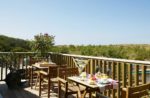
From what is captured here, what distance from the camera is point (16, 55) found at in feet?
30.6

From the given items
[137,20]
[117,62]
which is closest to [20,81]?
[117,62]

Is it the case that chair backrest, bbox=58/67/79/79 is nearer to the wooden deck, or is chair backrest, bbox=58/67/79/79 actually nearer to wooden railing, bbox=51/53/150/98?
wooden railing, bbox=51/53/150/98

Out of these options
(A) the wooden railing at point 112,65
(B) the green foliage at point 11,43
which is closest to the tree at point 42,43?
(A) the wooden railing at point 112,65

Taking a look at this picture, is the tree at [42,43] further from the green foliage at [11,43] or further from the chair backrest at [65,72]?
the green foliage at [11,43]

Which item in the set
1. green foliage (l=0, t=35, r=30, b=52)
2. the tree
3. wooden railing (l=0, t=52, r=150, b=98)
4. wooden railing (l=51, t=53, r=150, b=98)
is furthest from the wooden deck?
green foliage (l=0, t=35, r=30, b=52)

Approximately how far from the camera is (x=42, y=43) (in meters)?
9.03

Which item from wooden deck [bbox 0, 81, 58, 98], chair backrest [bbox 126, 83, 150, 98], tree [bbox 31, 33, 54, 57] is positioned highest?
tree [bbox 31, 33, 54, 57]

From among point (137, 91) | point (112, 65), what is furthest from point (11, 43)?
point (137, 91)

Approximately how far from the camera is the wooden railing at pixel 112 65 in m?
5.12

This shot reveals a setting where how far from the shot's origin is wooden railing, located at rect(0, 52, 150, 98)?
5125 mm

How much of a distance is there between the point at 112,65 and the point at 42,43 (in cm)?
375

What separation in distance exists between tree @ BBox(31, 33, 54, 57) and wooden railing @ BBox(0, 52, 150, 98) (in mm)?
363

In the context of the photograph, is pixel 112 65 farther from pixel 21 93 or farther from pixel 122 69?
pixel 21 93

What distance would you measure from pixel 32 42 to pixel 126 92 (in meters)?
6.30
